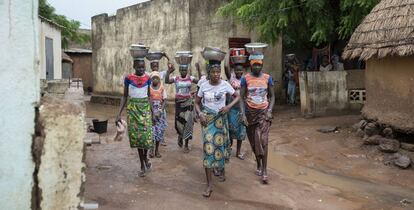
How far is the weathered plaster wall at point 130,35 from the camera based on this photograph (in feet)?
53.9

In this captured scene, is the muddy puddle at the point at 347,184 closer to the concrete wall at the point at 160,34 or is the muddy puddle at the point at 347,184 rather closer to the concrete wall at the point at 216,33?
the concrete wall at the point at 216,33

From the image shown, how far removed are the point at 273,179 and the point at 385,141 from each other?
270 cm

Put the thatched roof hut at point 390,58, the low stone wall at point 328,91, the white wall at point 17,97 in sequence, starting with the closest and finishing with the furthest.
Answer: the white wall at point 17,97, the thatched roof hut at point 390,58, the low stone wall at point 328,91

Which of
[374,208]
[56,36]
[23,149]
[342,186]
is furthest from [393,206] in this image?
[56,36]

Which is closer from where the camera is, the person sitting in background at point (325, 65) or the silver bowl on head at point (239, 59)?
the silver bowl on head at point (239, 59)

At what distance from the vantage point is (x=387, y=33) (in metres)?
8.37

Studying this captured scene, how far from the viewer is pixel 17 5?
8.77 ft


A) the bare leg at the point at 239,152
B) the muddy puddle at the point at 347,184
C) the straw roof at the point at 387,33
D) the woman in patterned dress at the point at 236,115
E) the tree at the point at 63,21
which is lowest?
the muddy puddle at the point at 347,184

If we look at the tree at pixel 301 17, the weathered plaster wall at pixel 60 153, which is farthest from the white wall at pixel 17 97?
the tree at pixel 301 17

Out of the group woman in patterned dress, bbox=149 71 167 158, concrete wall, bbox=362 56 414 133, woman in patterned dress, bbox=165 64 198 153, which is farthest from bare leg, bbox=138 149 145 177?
concrete wall, bbox=362 56 414 133

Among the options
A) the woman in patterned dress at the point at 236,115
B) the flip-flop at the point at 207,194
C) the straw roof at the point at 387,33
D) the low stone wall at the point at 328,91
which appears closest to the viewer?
the flip-flop at the point at 207,194

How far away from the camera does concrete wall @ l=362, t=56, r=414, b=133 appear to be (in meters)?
8.18

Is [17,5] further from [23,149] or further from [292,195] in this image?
[292,195]

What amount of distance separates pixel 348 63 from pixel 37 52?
42.9 feet
